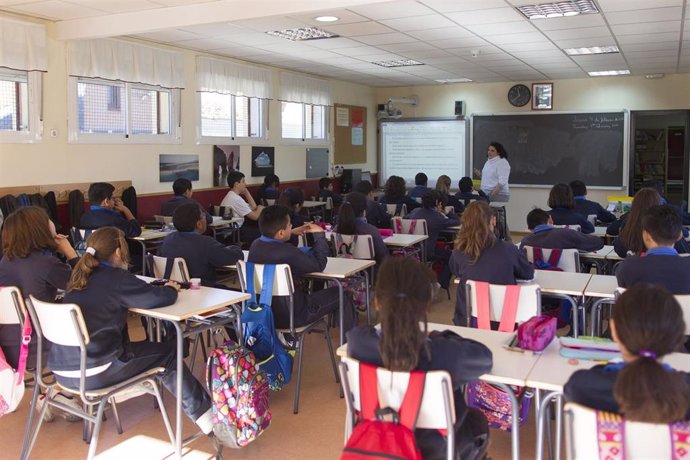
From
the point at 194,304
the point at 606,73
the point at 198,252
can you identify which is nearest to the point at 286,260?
the point at 198,252

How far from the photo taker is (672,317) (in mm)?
1759

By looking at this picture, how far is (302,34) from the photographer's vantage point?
6.99 metres

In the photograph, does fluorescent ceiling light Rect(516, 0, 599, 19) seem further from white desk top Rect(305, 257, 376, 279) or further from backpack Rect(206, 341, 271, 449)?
backpack Rect(206, 341, 271, 449)

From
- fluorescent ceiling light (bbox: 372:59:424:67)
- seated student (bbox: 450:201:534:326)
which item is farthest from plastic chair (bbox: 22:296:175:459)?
fluorescent ceiling light (bbox: 372:59:424:67)

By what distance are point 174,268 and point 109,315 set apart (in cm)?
113

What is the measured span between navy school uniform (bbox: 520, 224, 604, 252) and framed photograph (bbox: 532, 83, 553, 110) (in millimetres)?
6744

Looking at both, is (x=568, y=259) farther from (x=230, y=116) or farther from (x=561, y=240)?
(x=230, y=116)

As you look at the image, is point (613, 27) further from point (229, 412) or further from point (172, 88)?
point (229, 412)

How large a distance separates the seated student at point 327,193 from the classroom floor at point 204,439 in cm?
582

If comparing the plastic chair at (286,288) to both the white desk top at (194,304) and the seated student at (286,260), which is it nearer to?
the seated student at (286,260)

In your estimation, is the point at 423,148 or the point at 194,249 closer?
the point at 194,249

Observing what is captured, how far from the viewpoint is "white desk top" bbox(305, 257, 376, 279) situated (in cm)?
427

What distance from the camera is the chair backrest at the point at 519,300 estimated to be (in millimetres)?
3293

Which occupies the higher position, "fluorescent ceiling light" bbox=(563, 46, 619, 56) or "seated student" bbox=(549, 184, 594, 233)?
"fluorescent ceiling light" bbox=(563, 46, 619, 56)
